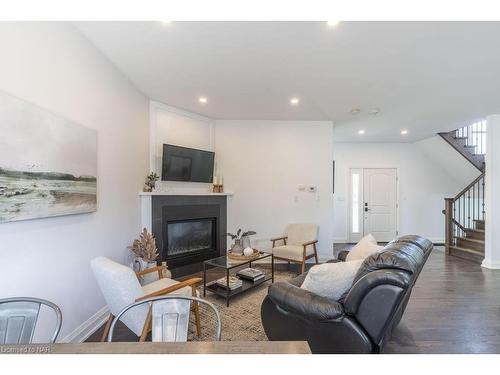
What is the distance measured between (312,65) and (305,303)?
7.35 feet

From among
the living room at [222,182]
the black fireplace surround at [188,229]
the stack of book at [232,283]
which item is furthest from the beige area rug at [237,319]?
the black fireplace surround at [188,229]

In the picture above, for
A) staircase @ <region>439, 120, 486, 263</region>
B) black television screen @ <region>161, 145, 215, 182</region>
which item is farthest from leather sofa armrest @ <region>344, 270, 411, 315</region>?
staircase @ <region>439, 120, 486, 263</region>

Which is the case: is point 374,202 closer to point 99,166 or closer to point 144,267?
point 144,267

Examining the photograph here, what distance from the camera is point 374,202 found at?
629 cm

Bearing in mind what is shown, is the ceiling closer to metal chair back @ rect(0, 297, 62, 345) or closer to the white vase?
metal chair back @ rect(0, 297, 62, 345)

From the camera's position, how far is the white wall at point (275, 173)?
444 cm

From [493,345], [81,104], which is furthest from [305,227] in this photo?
[81,104]

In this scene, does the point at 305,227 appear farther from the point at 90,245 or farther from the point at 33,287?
the point at 33,287

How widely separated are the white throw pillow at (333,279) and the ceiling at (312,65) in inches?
72.6

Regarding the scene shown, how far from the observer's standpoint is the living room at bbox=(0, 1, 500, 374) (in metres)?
1.49

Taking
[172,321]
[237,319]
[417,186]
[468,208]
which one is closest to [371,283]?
[172,321]

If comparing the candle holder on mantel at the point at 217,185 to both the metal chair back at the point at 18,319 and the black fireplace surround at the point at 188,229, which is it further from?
the metal chair back at the point at 18,319

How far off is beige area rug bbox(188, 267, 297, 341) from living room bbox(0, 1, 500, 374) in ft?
0.09

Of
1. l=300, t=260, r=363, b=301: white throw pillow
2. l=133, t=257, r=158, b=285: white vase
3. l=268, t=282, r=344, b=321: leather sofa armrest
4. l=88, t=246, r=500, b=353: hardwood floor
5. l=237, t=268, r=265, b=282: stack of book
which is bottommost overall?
l=88, t=246, r=500, b=353: hardwood floor
